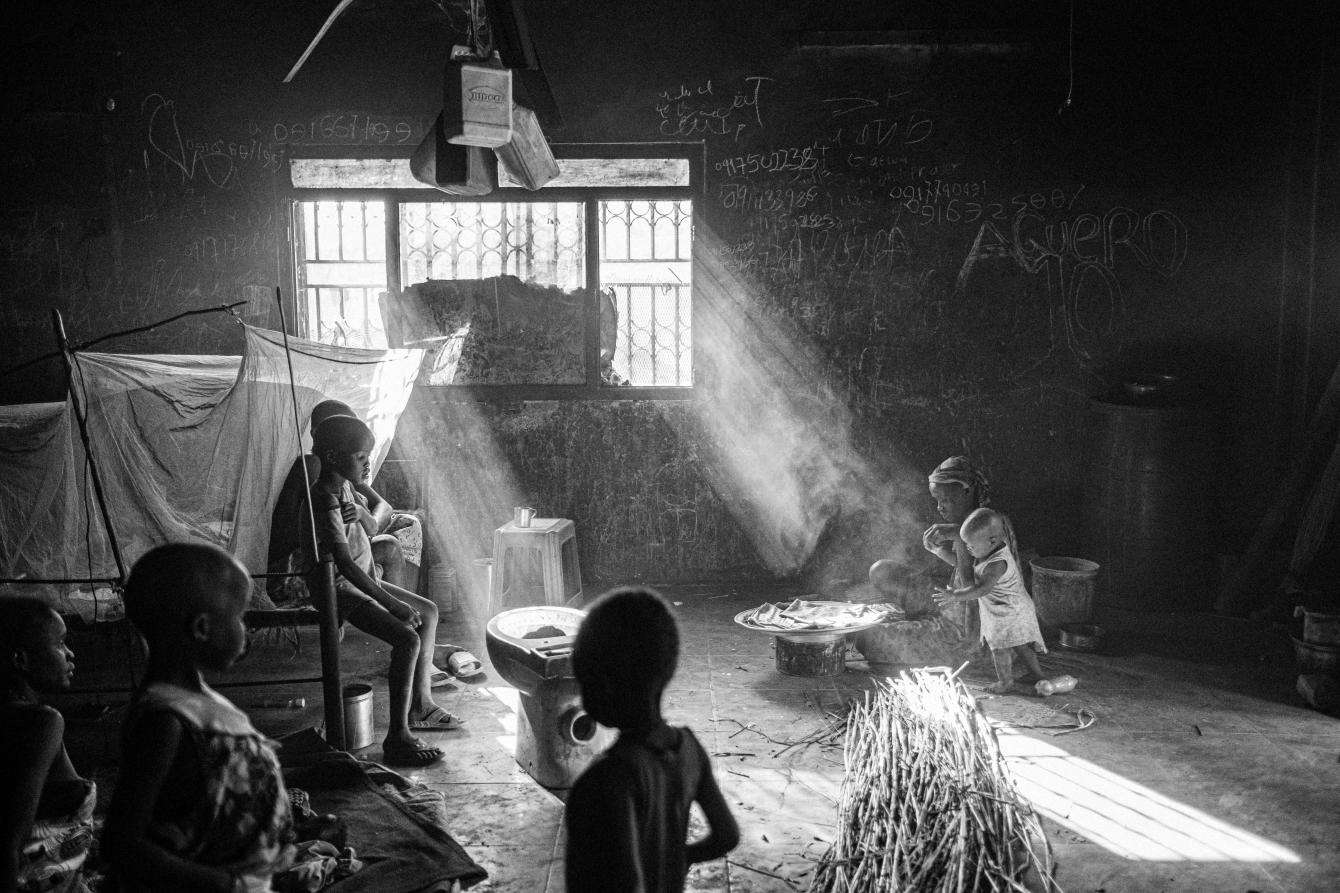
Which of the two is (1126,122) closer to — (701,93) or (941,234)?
(941,234)

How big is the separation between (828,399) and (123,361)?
5031 millimetres

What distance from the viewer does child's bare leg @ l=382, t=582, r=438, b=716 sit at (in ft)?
17.5

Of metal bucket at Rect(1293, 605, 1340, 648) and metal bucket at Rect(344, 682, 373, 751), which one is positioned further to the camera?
metal bucket at Rect(1293, 605, 1340, 648)

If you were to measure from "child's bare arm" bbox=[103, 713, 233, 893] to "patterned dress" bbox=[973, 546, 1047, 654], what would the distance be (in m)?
4.64

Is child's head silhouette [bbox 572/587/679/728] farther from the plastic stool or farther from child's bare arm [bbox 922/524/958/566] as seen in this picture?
the plastic stool

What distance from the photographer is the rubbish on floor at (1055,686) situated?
575 cm

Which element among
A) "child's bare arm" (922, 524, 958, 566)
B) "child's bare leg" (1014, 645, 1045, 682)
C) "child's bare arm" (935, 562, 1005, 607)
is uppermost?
"child's bare arm" (922, 524, 958, 566)

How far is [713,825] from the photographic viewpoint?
7.80 ft

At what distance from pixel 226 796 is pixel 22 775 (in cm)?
81

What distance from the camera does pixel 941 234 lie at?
26.2 ft

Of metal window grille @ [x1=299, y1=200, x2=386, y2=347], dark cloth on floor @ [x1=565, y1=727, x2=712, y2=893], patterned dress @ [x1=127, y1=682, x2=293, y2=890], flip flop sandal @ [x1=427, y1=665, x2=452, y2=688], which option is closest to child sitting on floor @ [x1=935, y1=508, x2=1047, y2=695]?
flip flop sandal @ [x1=427, y1=665, x2=452, y2=688]

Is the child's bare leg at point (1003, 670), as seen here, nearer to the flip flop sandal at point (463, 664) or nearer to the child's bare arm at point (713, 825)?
the flip flop sandal at point (463, 664)

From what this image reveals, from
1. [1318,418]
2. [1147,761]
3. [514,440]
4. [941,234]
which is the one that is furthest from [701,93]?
[1147,761]

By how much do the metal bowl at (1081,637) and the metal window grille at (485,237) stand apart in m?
4.50
